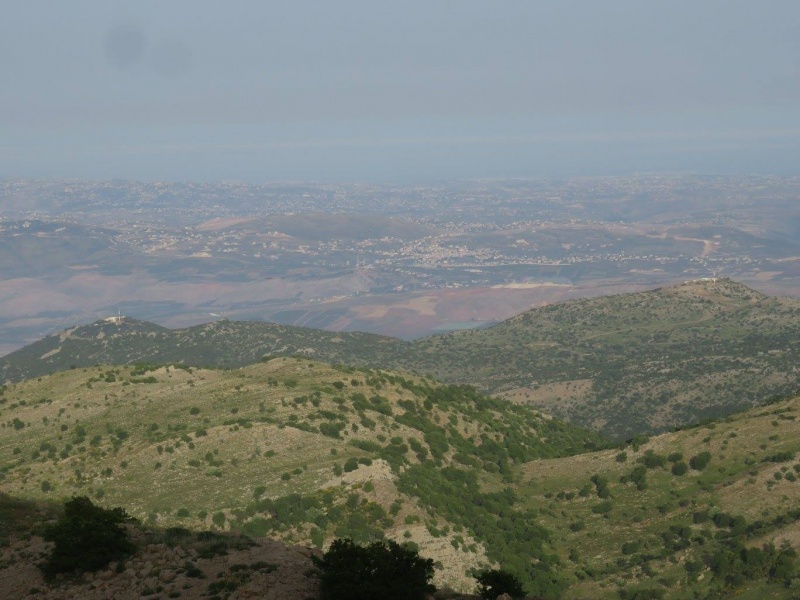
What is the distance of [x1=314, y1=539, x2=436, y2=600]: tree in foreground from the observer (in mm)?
23984

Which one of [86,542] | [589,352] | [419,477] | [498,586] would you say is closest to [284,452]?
[419,477]

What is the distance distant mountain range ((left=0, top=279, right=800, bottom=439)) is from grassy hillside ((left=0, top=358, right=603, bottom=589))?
41147 mm

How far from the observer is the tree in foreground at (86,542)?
1104 inches

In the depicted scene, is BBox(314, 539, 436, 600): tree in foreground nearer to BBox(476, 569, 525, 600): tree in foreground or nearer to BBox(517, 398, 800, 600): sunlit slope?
BBox(476, 569, 525, 600): tree in foreground

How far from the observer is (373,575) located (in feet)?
80.9

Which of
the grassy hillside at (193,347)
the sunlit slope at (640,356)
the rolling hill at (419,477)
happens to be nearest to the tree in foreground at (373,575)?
the rolling hill at (419,477)

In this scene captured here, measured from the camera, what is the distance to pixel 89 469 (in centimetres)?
5153

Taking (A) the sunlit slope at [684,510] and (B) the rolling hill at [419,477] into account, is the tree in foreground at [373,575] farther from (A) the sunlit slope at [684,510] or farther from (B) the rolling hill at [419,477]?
(A) the sunlit slope at [684,510]

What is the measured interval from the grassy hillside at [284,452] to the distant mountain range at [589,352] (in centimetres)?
4115

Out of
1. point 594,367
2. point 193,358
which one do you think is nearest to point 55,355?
point 193,358

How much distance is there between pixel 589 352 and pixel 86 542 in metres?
137

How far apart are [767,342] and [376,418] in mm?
101059

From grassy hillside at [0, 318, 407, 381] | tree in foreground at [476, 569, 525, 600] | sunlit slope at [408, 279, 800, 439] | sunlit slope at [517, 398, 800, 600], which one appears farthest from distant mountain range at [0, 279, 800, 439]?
tree in foreground at [476, 569, 525, 600]

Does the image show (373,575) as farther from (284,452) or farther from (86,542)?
(284,452)
